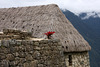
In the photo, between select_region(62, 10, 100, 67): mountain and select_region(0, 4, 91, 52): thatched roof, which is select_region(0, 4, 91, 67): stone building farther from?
select_region(62, 10, 100, 67): mountain

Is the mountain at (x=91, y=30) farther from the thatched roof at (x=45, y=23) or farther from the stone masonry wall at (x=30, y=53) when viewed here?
the stone masonry wall at (x=30, y=53)

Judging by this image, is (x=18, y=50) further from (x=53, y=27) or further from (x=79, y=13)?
(x=79, y=13)

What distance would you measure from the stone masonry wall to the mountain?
4653 centimetres

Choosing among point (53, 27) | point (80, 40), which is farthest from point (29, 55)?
point (80, 40)

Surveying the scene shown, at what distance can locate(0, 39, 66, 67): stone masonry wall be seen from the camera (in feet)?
15.4

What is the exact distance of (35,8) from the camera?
554 inches

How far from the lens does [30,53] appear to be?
509cm

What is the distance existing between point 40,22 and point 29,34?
6453 mm

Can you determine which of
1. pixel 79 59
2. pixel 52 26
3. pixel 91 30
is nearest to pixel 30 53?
pixel 52 26

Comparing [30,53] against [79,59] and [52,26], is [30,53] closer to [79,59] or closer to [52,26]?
[52,26]

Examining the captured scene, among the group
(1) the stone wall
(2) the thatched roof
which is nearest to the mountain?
(2) the thatched roof

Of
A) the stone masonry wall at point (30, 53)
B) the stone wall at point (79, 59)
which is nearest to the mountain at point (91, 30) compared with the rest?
the stone wall at point (79, 59)

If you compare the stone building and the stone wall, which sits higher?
the stone building

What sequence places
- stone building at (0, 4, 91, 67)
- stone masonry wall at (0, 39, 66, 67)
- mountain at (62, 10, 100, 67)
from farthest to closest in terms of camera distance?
mountain at (62, 10, 100, 67) < stone building at (0, 4, 91, 67) < stone masonry wall at (0, 39, 66, 67)
